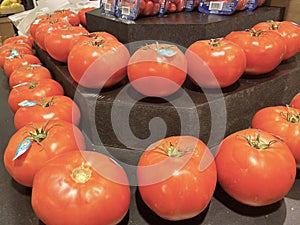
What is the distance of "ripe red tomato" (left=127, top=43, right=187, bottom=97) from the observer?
27.6 inches

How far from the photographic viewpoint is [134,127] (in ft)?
2.62

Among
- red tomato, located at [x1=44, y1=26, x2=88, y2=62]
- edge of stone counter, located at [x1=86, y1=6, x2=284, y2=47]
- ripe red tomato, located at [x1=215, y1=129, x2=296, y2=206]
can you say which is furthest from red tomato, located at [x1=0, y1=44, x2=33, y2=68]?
ripe red tomato, located at [x1=215, y1=129, x2=296, y2=206]

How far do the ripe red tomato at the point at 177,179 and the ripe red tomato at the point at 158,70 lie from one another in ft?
0.60

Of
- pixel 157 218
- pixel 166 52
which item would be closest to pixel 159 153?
pixel 157 218

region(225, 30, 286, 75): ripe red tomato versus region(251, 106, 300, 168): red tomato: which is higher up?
region(225, 30, 286, 75): ripe red tomato

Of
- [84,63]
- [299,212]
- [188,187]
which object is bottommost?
[299,212]

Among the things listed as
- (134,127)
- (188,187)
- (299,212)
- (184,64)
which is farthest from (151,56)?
(299,212)

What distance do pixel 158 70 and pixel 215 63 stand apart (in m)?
0.14

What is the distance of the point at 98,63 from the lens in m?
0.75

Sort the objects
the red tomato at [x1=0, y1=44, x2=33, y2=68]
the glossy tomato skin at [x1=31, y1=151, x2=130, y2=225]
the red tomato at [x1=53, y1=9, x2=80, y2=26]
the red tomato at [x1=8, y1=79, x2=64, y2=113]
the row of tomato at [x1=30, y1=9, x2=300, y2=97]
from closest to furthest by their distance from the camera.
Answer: the glossy tomato skin at [x1=31, y1=151, x2=130, y2=225] → the row of tomato at [x1=30, y1=9, x2=300, y2=97] → the red tomato at [x1=8, y1=79, x2=64, y2=113] → the red tomato at [x1=0, y1=44, x2=33, y2=68] → the red tomato at [x1=53, y1=9, x2=80, y2=26]

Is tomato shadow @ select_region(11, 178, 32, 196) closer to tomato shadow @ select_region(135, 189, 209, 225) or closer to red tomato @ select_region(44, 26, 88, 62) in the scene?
tomato shadow @ select_region(135, 189, 209, 225)

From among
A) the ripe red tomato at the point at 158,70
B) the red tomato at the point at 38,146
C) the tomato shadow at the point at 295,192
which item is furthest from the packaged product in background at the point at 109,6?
the tomato shadow at the point at 295,192

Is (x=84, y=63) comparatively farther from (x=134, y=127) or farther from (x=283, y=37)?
(x=283, y=37)

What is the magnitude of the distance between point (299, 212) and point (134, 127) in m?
0.43
